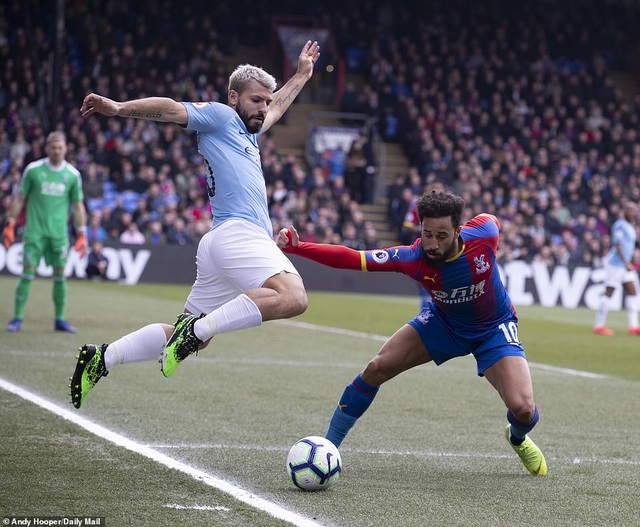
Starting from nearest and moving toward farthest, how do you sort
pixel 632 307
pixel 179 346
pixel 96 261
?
pixel 179 346
pixel 632 307
pixel 96 261

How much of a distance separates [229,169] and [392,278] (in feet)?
64.5

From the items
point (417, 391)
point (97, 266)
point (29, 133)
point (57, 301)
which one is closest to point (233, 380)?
point (417, 391)

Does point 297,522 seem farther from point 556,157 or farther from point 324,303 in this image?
point 556,157

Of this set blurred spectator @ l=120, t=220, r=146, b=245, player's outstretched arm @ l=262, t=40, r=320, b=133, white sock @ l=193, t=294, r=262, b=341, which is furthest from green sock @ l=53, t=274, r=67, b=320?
blurred spectator @ l=120, t=220, r=146, b=245

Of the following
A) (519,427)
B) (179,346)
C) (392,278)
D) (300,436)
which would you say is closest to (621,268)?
(392,278)

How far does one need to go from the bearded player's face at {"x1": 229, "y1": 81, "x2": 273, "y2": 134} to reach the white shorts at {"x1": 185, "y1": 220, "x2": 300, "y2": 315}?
597 mm

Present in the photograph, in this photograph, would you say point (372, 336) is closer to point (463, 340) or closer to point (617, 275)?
point (617, 275)

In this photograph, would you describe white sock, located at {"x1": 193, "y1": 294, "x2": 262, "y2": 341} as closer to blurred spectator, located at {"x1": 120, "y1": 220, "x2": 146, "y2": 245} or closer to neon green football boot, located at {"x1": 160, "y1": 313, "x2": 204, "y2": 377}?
neon green football boot, located at {"x1": 160, "y1": 313, "x2": 204, "y2": 377}

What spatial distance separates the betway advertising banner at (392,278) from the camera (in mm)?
24766

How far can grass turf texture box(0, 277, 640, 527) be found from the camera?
491 cm

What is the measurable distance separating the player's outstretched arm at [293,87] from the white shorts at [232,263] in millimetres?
964

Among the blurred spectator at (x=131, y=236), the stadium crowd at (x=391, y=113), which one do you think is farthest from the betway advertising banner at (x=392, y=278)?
the stadium crowd at (x=391, y=113)

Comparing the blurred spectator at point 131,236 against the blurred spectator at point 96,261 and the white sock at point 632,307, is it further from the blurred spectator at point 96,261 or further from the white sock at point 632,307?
the white sock at point 632,307

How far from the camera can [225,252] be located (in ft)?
20.0
